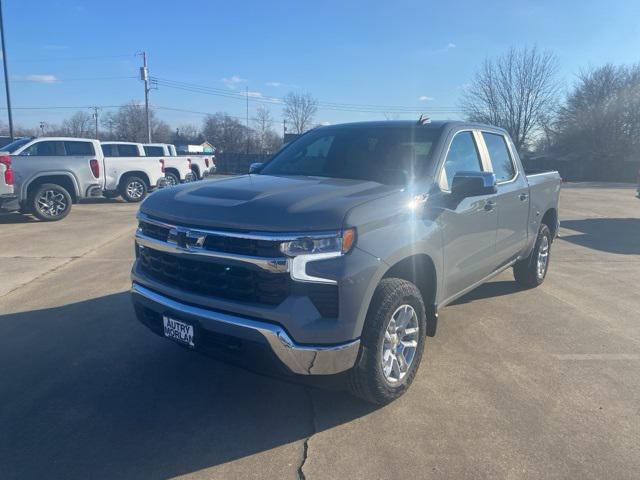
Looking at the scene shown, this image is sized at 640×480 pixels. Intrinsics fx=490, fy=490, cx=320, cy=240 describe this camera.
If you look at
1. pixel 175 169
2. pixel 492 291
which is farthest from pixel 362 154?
pixel 175 169

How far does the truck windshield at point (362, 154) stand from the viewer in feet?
12.9

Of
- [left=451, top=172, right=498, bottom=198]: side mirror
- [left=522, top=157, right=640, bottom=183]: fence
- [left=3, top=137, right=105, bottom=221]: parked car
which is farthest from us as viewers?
[left=522, top=157, right=640, bottom=183]: fence

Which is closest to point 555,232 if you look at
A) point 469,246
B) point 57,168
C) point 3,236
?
point 469,246

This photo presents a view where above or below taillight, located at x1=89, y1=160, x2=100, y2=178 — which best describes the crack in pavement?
below

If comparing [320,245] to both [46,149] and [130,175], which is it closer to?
[46,149]

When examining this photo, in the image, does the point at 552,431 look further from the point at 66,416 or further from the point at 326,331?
the point at 66,416

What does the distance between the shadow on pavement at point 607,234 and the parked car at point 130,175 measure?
1209cm

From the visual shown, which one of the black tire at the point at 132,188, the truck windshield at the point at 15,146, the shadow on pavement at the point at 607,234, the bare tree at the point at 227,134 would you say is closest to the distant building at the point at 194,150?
the bare tree at the point at 227,134

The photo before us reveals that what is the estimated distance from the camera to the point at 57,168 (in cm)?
1193

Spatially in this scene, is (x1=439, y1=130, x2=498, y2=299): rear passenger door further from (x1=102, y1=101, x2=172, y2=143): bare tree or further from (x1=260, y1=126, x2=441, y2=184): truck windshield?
(x1=102, y1=101, x2=172, y2=143): bare tree

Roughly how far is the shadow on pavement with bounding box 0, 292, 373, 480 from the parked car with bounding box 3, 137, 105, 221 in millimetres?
8019

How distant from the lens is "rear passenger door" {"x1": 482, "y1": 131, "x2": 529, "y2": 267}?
4910 millimetres

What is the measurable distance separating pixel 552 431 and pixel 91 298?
4.94m

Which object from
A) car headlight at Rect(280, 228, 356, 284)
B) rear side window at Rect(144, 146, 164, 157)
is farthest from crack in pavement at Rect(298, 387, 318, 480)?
rear side window at Rect(144, 146, 164, 157)
